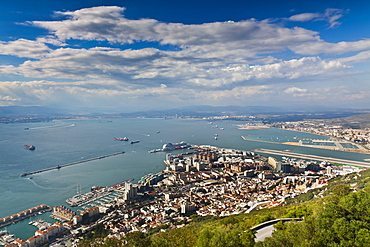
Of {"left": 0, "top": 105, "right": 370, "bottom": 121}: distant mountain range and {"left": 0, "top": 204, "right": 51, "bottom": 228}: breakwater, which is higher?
{"left": 0, "top": 105, "right": 370, "bottom": 121}: distant mountain range

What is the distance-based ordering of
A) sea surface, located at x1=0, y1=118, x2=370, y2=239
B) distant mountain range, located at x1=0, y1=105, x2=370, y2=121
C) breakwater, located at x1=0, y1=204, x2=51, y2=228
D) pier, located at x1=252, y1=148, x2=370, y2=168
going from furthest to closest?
distant mountain range, located at x1=0, y1=105, x2=370, y2=121
pier, located at x1=252, y1=148, x2=370, y2=168
sea surface, located at x1=0, y1=118, x2=370, y2=239
breakwater, located at x1=0, y1=204, x2=51, y2=228

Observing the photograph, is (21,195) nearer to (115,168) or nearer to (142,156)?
(115,168)

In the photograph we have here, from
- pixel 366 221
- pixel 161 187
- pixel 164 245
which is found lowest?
pixel 161 187

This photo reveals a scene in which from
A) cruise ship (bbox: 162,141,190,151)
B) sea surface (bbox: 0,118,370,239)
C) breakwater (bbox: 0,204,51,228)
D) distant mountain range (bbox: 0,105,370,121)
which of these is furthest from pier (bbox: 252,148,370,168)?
distant mountain range (bbox: 0,105,370,121)

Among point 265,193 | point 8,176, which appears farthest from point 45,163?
point 265,193

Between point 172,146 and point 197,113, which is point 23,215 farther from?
point 197,113

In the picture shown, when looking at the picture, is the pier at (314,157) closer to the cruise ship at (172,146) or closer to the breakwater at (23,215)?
the cruise ship at (172,146)

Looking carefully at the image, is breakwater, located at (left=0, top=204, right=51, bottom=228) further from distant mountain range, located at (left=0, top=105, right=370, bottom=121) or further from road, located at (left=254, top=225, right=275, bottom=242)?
distant mountain range, located at (left=0, top=105, right=370, bottom=121)

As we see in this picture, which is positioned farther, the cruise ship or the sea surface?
the cruise ship

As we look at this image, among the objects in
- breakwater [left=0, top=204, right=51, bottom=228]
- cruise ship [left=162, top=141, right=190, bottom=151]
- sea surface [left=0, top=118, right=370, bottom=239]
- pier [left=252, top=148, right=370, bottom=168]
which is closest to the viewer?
breakwater [left=0, top=204, right=51, bottom=228]

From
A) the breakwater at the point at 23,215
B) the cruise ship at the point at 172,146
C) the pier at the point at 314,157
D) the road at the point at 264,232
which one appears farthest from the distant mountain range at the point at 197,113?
the road at the point at 264,232

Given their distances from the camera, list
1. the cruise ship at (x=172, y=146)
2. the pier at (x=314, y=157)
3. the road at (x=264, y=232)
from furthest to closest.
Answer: the cruise ship at (x=172, y=146), the pier at (x=314, y=157), the road at (x=264, y=232)
